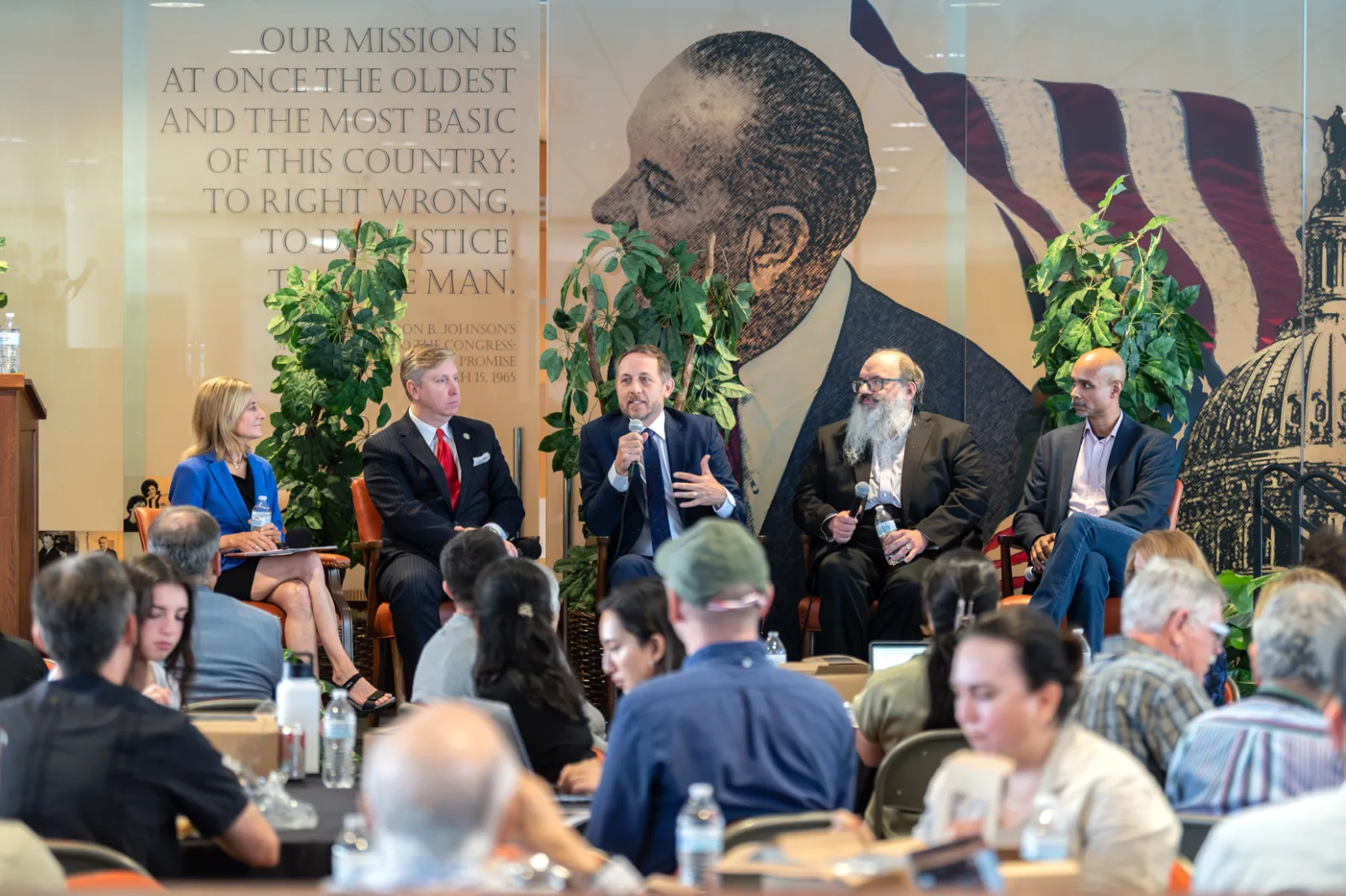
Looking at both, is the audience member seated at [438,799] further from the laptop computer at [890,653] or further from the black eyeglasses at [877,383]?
the black eyeglasses at [877,383]

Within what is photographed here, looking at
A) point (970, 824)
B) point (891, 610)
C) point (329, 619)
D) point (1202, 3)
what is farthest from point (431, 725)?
point (1202, 3)

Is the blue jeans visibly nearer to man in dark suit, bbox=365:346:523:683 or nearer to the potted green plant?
the potted green plant

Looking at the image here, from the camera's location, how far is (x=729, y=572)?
2.86 meters

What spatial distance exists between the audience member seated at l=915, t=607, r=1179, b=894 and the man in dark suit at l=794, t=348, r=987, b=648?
3.90m

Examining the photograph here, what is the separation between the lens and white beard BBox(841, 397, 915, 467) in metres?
6.96

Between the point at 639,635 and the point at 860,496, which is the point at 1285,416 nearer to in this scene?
the point at 860,496

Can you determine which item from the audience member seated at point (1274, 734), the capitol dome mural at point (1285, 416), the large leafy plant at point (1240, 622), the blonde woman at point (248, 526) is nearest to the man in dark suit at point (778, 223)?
the capitol dome mural at point (1285, 416)

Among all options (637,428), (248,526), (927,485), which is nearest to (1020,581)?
(927,485)

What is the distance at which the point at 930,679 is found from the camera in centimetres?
334

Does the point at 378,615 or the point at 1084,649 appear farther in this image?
the point at 378,615

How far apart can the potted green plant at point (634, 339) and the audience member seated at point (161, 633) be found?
3.12 metres

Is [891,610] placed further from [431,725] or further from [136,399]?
[431,725]

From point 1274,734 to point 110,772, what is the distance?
202cm

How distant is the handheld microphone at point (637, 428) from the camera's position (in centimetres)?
627
